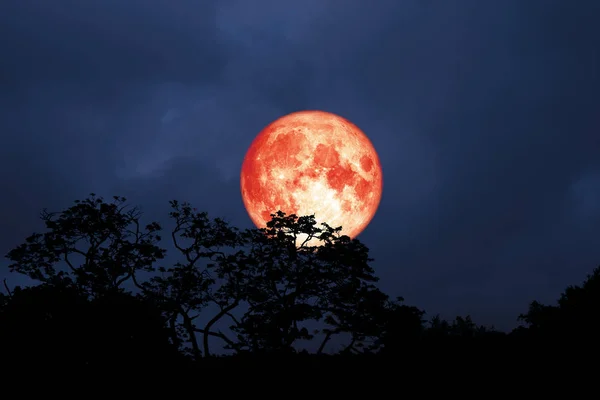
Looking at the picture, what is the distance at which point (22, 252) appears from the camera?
23.5 m

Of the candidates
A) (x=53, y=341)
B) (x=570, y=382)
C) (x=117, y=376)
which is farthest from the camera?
(x=53, y=341)

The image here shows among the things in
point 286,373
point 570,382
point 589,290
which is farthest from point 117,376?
point 589,290

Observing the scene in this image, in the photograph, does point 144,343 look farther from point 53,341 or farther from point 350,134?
point 350,134

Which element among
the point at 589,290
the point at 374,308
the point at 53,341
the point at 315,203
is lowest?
the point at 53,341

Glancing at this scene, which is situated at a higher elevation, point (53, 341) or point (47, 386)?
point (53, 341)

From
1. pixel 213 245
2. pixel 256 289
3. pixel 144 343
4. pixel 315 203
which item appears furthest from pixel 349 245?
pixel 144 343

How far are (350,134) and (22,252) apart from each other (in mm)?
17518

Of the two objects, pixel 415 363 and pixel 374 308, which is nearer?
pixel 415 363

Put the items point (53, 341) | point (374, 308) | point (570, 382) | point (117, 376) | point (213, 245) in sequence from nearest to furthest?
point (570, 382) < point (117, 376) < point (53, 341) < point (374, 308) < point (213, 245)

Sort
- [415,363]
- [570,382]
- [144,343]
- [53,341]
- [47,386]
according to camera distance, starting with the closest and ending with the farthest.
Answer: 1. [570,382]
2. [415,363]
3. [47,386]
4. [53,341]
5. [144,343]

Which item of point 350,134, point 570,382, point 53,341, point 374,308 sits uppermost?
point 350,134

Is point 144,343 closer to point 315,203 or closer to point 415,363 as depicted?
point 415,363

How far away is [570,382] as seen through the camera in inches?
306

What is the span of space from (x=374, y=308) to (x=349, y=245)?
3244 millimetres
